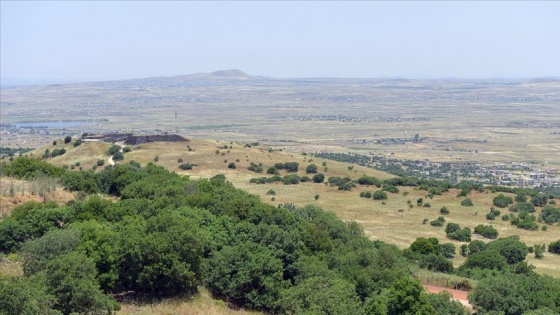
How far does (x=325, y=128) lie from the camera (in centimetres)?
18962

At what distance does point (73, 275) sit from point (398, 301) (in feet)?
35.3

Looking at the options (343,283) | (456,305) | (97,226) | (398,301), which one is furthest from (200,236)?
(456,305)

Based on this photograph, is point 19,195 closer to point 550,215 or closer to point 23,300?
point 23,300

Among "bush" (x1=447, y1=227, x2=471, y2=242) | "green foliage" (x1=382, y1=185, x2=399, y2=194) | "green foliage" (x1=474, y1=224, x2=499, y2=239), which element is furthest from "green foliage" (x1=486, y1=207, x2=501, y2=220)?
"green foliage" (x1=382, y1=185, x2=399, y2=194)

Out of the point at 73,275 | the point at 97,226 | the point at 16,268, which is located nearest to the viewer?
the point at 73,275

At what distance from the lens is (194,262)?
2450 centimetres

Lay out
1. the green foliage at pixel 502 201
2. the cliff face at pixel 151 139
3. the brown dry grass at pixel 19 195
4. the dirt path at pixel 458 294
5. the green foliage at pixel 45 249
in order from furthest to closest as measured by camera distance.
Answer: the cliff face at pixel 151 139 → the green foliage at pixel 502 201 → the brown dry grass at pixel 19 195 → the dirt path at pixel 458 294 → the green foliage at pixel 45 249

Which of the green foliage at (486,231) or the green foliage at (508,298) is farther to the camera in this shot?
the green foliage at (486,231)

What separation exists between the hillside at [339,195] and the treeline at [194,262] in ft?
49.7

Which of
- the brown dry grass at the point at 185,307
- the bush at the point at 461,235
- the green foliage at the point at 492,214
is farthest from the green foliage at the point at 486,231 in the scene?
the brown dry grass at the point at 185,307

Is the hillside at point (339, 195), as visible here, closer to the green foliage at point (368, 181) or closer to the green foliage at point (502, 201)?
the green foliage at point (502, 201)

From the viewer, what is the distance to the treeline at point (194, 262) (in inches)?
802

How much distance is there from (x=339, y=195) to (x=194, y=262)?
126 feet

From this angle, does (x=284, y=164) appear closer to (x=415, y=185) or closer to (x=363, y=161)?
(x=415, y=185)
